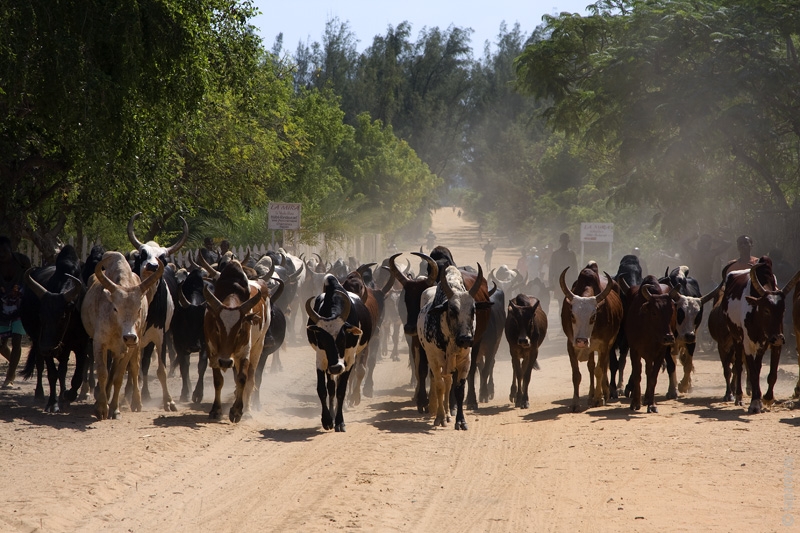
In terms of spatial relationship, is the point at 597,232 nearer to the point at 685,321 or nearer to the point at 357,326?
the point at 685,321

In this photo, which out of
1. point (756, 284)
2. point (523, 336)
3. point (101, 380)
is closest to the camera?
point (101, 380)

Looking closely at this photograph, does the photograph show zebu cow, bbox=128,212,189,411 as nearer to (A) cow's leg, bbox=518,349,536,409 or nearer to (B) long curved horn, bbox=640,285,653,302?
(A) cow's leg, bbox=518,349,536,409

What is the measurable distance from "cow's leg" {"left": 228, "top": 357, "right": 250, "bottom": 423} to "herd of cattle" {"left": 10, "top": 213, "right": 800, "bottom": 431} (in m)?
0.01

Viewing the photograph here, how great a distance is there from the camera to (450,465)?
941 centimetres

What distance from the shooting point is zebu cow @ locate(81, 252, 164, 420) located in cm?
1121

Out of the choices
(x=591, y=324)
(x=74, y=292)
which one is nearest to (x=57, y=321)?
(x=74, y=292)

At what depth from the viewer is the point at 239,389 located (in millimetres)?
11875

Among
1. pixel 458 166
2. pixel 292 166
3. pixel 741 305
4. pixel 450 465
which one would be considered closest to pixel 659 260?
pixel 292 166

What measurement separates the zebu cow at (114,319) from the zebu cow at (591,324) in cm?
531

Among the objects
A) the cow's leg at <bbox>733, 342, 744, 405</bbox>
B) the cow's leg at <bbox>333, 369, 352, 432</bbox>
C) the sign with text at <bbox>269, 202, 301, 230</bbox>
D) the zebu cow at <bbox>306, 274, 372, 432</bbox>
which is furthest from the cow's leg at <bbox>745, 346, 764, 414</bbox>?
the sign with text at <bbox>269, 202, 301, 230</bbox>

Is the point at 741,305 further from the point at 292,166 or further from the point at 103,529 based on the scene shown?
the point at 292,166

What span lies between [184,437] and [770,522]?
5.97 m

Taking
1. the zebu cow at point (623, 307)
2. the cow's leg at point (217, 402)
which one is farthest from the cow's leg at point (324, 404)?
the zebu cow at point (623, 307)

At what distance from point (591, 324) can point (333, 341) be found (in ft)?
12.1
